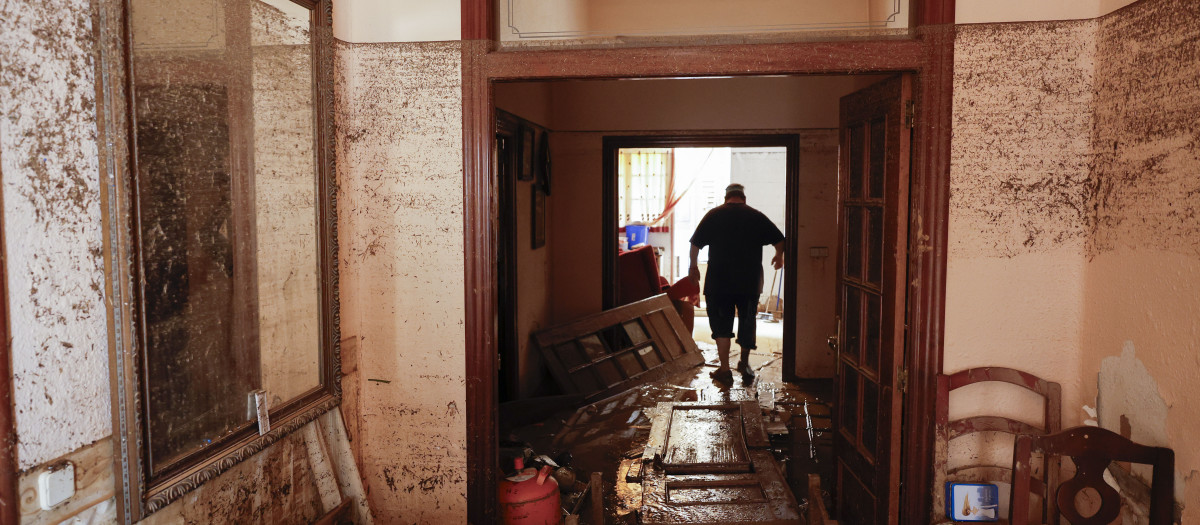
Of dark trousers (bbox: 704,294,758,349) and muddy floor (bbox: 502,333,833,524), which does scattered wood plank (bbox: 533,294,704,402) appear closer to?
muddy floor (bbox: 502,333,833,524)

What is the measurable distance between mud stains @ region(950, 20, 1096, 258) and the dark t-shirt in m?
3.61

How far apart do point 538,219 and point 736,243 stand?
1659mm

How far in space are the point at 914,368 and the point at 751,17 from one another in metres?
1.44

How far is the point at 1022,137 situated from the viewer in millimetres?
2682

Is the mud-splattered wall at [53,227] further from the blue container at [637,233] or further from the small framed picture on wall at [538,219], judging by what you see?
the blue container at [637,233]

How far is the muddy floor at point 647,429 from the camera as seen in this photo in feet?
14.1

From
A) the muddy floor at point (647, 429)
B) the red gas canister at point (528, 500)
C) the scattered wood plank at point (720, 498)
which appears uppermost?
the red gas canister at point (528, 500)

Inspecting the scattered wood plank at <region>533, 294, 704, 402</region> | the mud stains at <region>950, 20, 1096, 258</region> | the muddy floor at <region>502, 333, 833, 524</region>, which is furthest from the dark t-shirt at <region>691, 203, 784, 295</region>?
the mud stains at <region>950, 20, 1096, 258</region>

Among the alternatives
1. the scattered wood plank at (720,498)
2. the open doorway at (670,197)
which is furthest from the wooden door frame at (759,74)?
the open doorway at (670,197)

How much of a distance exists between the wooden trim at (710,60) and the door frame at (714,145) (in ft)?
12.3

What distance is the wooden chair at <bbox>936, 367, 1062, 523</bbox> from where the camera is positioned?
2719mm

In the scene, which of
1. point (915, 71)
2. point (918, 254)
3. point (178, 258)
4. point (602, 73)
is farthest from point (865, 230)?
point (178, 258)

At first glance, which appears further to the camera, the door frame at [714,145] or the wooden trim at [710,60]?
the door frame at [714,145]

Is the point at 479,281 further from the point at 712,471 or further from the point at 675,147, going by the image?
the point at 675,147
